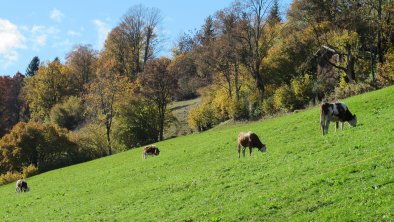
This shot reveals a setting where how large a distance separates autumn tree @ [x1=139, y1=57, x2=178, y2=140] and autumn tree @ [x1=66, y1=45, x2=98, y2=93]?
41.1m

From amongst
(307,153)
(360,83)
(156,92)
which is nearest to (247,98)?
(156,92)

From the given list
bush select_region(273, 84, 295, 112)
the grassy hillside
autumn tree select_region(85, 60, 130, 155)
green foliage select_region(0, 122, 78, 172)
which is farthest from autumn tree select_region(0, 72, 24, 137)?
the grassy hillside

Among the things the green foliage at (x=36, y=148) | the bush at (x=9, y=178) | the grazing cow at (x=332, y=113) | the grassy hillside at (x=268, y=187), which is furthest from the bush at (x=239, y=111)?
the grazing cow at (x=332, y=113)

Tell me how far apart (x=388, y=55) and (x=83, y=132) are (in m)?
→ 48.4

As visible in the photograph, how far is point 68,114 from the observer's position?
94.8 m

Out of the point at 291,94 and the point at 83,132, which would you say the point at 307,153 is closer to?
the point at 291,94

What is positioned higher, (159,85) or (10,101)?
(10,101)

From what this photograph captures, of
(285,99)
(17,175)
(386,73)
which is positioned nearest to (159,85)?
(285,99)

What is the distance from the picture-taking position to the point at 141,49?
123500 millimetres

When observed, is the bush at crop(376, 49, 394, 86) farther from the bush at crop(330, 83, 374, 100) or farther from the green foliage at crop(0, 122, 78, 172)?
the green foliage at crop(0, 122, 78, 172)

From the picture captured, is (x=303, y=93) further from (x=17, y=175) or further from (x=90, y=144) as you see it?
(x=17, y=175)

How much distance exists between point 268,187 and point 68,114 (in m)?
81.8

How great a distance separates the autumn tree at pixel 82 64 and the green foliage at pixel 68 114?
1902cm

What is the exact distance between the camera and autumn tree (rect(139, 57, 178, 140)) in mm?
77000
